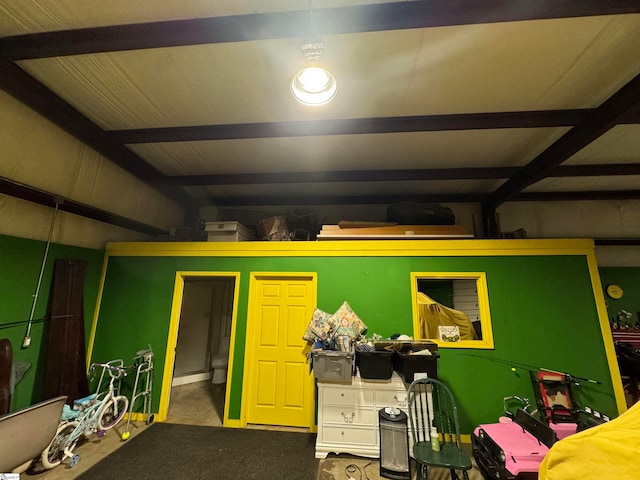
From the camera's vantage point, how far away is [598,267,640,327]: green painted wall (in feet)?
13.2

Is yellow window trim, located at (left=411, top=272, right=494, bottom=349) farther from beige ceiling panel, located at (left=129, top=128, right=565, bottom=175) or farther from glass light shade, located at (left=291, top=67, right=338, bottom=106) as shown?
glass light shade, located at (left=291, top=67, right=338, bottom=106)

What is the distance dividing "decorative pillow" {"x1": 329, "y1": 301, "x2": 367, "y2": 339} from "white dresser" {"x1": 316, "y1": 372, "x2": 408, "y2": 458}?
1.50 feet

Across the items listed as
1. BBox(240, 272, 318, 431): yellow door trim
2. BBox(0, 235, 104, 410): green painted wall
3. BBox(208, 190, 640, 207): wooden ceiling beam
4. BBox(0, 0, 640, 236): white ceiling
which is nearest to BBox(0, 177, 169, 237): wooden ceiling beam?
BBox(0, 235, 104, 410): green painted wall

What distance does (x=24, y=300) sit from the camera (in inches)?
108

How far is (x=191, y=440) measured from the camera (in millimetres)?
2879

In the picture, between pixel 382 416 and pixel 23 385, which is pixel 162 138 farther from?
pixel 382 416

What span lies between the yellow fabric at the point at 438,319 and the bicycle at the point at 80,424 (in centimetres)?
381

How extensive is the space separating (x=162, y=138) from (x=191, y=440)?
133 inches

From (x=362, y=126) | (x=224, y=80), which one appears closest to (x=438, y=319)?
(x=362, y=126)

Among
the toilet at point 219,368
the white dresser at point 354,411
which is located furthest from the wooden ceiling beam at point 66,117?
the white dresser at point 354,411

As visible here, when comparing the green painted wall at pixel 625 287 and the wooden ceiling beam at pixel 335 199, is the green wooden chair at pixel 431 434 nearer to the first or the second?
the wooden ceiling beam at pixel 335 199

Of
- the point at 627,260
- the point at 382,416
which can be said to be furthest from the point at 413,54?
the point at 627,260

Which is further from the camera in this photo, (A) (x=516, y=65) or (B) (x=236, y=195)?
(B) (x=236, y=195)

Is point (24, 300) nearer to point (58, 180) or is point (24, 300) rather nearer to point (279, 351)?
point (58, 180)
